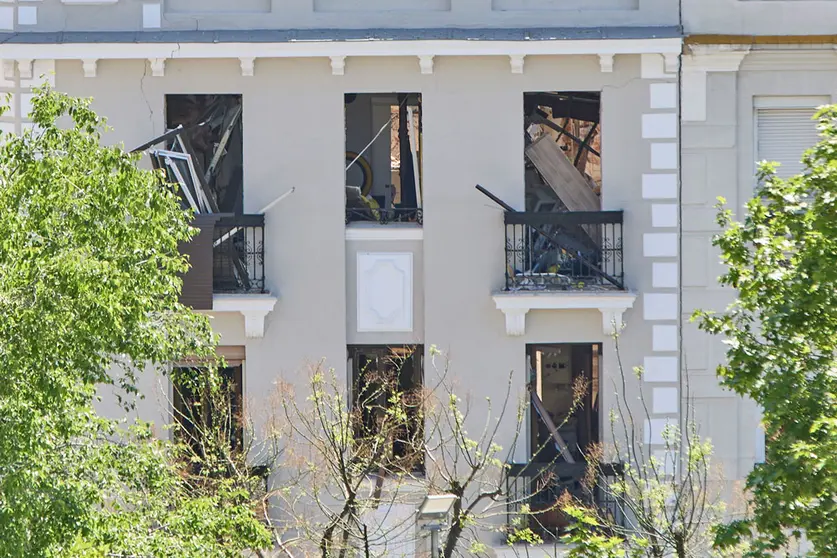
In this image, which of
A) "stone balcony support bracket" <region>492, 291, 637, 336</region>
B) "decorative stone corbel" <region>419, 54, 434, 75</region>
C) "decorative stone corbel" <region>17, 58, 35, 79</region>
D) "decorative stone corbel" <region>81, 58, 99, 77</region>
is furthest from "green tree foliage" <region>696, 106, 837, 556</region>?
"decorative stone corbel" <region>17, 58, 35, 79</region>

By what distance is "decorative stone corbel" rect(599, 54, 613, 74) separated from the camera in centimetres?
2075

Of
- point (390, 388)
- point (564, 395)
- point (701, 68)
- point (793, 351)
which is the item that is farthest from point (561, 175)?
point (793, 351)

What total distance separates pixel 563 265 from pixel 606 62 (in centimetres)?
285

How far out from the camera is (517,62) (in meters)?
20.8

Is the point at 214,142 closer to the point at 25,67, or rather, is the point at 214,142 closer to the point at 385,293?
the point at 25,67

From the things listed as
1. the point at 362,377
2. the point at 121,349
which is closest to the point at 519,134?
the point at 362,377

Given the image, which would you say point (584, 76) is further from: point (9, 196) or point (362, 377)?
point (9, 196)

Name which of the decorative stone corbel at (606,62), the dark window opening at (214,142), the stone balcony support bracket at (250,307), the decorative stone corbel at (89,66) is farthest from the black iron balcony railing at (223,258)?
the decorative stone corbel at (606,62)

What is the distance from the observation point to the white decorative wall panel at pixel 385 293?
21078mm

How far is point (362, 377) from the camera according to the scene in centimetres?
2134

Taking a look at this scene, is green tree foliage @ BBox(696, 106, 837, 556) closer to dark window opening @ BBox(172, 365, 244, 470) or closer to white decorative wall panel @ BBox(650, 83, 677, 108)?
white decorative wall panel @ BBox(650, 83, 677, 108)

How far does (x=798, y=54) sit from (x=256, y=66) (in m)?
7.44

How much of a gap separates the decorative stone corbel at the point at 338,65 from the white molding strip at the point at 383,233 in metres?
2.13

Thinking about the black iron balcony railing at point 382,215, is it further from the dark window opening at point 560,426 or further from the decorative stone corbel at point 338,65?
the dark window opening at point 560,426
